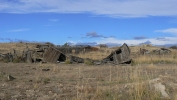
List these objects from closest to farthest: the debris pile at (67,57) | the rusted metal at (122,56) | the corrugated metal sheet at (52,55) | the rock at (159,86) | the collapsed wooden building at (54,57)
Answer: the rock at (159,86) < the rusted metal at (122,56) < the debris pile at (67,57) < the collapsed wooden building at (54,57) < the corrugated metal sheet at (52,55)

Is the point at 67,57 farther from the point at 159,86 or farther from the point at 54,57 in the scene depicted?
the point at 159,86

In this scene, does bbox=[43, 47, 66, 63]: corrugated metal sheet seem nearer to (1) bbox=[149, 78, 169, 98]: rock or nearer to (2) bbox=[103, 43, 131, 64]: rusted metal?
(2) bbox=[103, 43, 131, 64]: rusted metal

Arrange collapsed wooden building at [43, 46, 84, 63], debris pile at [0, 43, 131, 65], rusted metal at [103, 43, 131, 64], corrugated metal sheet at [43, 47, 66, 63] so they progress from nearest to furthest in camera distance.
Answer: rusted metal at [103, 43, 131, 64] < debris pile at [0, 43, 131, 65] < collapsed wooden building at [43, 46, 84, 63] < corrugated metal sheet at [43, 47, 66, 63]

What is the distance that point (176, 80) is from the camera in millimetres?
10570

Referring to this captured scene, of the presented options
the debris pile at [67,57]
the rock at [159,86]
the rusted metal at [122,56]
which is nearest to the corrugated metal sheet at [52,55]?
the debris pile at [67,57]

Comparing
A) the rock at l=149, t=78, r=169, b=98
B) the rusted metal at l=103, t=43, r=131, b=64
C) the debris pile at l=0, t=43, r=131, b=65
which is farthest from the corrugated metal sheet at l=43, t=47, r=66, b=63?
the rock at l=149, t=78, r=169, b=98

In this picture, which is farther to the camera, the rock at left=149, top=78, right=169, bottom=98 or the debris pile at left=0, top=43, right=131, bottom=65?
the debris pile at left=0, top=43, right=131, bottom=65

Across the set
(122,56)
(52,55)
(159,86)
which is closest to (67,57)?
(52,55)

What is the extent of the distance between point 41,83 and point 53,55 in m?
17.6

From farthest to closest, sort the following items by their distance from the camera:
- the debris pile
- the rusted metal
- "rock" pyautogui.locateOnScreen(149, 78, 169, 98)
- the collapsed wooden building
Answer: the collapsed wooden building < the debris pile < the rusted metal < "rock" pyautogui.locateOnScreen(149, 78, 169, 98)

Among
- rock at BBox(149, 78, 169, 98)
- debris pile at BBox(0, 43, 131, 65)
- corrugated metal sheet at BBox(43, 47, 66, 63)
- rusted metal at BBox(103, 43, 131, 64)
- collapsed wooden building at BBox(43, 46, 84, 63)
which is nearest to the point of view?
rock at BBox(149, 78, 169, 98)

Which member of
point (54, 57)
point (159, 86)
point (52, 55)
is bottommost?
point (159, 86)

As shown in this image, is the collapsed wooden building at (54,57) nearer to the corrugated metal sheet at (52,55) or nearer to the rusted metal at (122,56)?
the corrugated metal sheet at (52,55)

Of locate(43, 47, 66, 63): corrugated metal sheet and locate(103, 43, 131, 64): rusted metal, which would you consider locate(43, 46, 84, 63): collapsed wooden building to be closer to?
locate(43, 47, 66, 63): corrugated metal sheet
